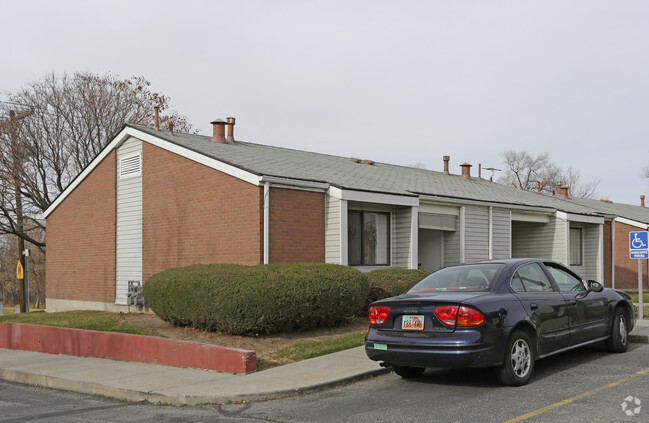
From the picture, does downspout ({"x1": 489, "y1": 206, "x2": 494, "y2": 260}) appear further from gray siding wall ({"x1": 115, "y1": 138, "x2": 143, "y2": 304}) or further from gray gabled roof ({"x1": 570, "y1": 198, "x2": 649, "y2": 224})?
gray siding wall ({"x1": 115, "y1": 138, "x2": 143, "y2": 304})

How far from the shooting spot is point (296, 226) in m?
14.7

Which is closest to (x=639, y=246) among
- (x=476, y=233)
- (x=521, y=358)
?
(x=476, y=233)

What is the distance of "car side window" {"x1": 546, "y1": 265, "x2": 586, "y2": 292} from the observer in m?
8.70

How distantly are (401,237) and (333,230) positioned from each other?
8.62 feet

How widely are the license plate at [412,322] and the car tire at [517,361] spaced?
3.29 ft

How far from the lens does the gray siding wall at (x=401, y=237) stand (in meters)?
16.8

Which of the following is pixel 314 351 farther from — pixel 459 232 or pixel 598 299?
pixel 459 232

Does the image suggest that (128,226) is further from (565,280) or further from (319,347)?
(565,280)

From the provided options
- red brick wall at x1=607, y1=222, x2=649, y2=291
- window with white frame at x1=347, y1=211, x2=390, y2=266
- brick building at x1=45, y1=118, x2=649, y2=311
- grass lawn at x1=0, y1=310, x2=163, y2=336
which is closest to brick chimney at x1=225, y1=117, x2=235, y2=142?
brick building at x1=45, y1=118, x2=649, y2=311

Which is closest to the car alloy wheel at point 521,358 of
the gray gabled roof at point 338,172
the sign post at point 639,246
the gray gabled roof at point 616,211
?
the sign post at point 639,246

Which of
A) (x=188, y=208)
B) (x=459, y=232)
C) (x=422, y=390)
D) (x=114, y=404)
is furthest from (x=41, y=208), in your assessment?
(x=422, y=390)

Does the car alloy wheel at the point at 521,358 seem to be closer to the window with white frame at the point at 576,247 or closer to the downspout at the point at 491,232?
the downspout at the point at 491,232

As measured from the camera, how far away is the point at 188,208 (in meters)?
16.3

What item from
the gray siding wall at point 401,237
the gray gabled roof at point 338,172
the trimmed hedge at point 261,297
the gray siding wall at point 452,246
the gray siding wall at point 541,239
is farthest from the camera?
the gray siding wall at point 541,239
